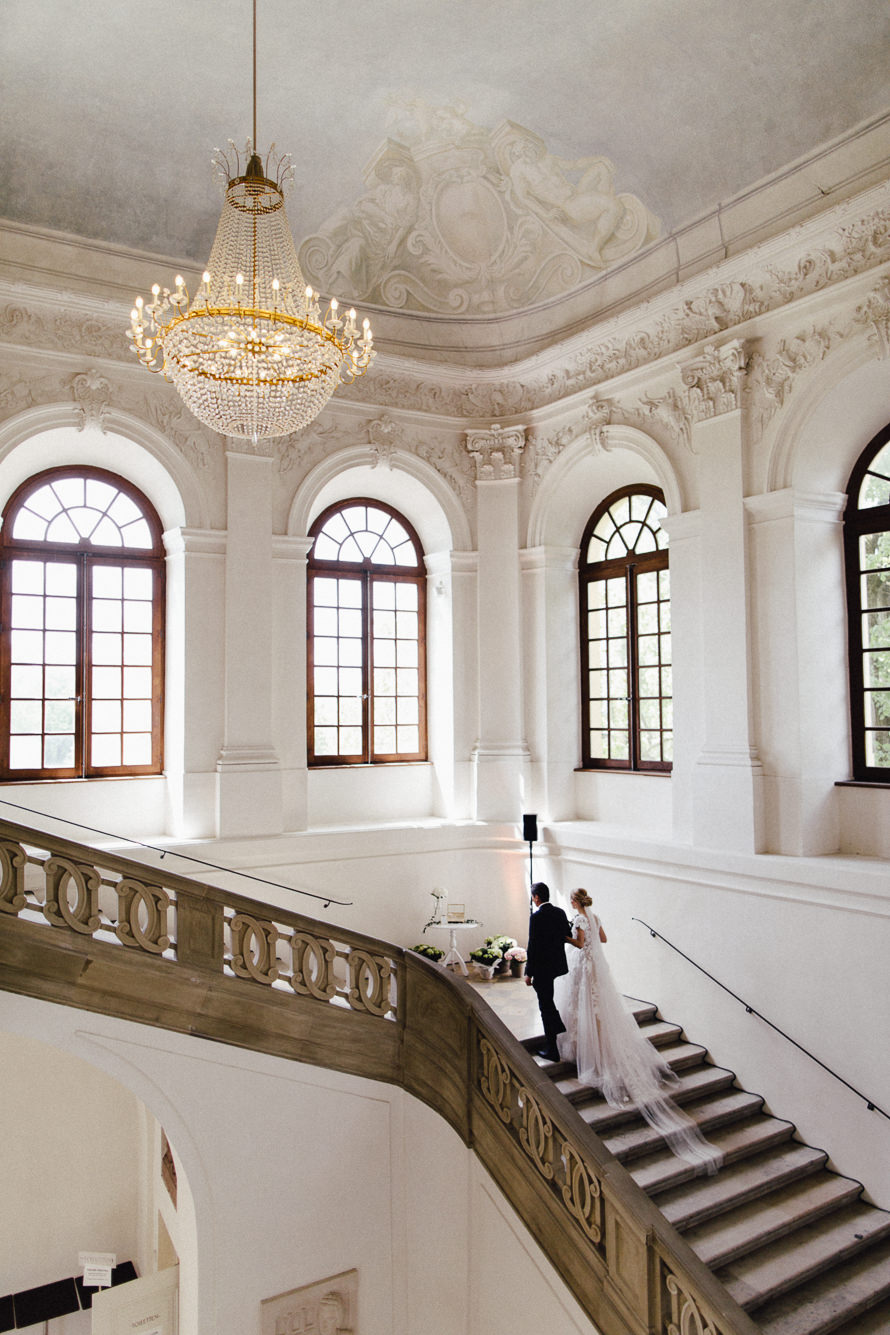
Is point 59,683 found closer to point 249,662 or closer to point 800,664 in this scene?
point 249,662

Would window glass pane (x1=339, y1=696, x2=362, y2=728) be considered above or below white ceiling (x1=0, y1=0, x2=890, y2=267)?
below

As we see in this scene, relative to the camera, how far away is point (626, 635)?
33.2ft

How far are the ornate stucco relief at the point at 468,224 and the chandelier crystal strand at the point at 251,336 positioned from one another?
10.3ft

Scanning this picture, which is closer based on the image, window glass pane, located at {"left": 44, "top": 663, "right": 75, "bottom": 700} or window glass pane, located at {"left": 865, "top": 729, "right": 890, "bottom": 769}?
window glass pane, located at {"left": 865, "top": 729, "right": 890, "bottom": 769}

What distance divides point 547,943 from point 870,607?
160 inches

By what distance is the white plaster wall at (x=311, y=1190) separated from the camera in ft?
19.6

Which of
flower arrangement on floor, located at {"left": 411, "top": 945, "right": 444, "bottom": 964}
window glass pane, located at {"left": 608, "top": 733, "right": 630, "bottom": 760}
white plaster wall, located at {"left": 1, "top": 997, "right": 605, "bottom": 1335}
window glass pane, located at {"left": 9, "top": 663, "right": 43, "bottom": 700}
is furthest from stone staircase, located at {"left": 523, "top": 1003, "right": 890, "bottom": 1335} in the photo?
window glass pane, located at {"left": 9, "top": 663, "right": 43, "bottom": 700}

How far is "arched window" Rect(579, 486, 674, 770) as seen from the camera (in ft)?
31.8

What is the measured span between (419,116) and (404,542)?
14.7 ft

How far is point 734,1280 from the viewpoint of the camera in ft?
20.1

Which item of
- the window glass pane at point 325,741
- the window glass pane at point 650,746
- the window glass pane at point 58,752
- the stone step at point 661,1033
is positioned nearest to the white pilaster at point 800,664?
the window glass pane at point 650,746

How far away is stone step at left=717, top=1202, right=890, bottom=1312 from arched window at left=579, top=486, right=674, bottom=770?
13.7ft

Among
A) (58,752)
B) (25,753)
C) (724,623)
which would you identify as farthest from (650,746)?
(25,753)

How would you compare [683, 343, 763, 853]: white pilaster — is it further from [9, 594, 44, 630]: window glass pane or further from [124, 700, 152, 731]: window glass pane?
[9, 594, 44, 630]: window glass pane
